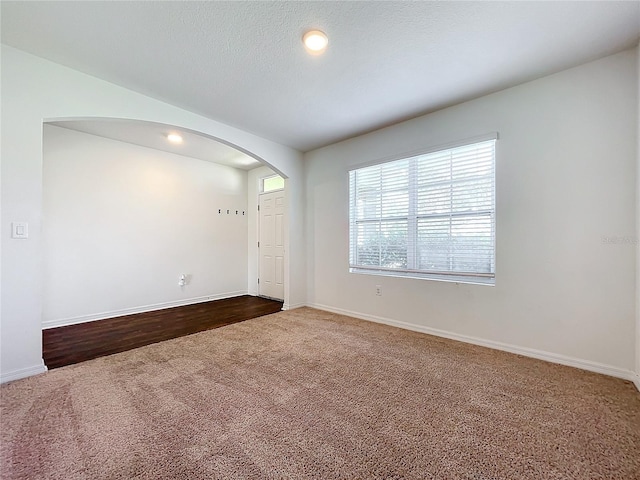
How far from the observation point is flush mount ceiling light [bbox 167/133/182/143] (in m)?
4.05

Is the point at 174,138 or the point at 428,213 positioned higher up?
the point at 174,138

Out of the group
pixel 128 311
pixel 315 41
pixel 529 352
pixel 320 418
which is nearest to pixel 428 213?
pixel 529 352

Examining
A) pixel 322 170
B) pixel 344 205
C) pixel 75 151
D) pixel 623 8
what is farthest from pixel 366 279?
pixel 75 151

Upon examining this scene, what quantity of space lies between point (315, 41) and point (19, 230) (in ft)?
9.38

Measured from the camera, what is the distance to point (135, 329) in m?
3.58

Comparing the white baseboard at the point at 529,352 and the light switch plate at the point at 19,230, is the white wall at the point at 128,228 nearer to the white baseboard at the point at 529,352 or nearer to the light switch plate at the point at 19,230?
the light switch plate at the point at 19,230

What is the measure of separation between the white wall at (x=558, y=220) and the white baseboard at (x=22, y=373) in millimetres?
3819

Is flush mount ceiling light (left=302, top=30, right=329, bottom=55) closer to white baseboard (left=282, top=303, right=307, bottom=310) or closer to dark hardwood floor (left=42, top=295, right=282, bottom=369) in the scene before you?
dark hardwood floor (left=42, top=295, right=282, bottom=369)

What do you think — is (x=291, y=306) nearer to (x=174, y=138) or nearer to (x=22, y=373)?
(x=22, y=373)

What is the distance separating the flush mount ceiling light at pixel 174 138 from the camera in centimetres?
405

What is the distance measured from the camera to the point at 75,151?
3857mm

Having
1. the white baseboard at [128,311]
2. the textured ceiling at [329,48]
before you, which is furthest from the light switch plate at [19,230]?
the white baseboard at [128,311]

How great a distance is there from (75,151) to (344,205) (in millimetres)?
3945

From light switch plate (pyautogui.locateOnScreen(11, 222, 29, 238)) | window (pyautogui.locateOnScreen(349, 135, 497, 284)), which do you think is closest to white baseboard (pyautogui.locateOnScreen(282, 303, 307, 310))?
window (pyautogui.locateOnScreen(349, 135, 497, 284))
